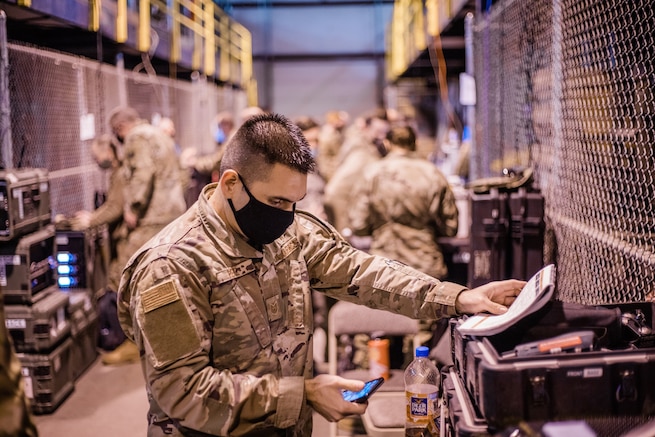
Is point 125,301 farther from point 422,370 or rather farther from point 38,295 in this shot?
point 38,295

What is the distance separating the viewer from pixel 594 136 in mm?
3482

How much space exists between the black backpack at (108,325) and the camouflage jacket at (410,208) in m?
2.86

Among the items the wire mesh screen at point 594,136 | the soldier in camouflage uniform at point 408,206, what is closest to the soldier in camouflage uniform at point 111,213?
the soldier in camouflage uniform at point 408,206

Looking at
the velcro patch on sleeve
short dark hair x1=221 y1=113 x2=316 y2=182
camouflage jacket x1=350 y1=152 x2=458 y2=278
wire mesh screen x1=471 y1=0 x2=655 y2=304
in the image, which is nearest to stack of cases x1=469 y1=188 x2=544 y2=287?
wire mesh screen x1=471 y1=0 x2=655 y2=304

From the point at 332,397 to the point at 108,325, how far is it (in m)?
5.36

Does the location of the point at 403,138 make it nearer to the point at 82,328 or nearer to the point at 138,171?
the point at 138,171

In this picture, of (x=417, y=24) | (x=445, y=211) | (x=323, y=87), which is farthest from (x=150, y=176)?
(x=323, y=87)

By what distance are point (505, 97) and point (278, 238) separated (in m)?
4.30

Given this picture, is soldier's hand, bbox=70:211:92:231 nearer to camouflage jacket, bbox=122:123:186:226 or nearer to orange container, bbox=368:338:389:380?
camouflage jacket, bbox=122:123:186:226

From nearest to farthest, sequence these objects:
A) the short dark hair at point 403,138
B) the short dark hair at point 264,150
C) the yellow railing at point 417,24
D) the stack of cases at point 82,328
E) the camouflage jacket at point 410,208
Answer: the short dark hair at point 264,150, the camouflage jacket at point 410,208, the short dark hair at point 403,138, the stack of cases at point 82,328, the yellow railing at point 417,24

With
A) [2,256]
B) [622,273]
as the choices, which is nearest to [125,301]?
[622,273]

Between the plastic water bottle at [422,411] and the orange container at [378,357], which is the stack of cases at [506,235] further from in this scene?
the plastic water bottle at [422,411]

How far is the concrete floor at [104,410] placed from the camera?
495 cm

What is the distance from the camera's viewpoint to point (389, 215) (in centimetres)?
536
